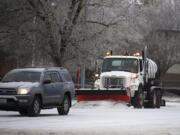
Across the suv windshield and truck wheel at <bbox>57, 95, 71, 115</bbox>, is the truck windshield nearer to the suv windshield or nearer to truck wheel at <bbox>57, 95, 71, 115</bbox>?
truck wheel at <bbox>57, 95, 71, 115</bbox>

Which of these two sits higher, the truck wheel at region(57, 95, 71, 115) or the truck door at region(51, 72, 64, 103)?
the truck door at region(51, 72, 64, 103)

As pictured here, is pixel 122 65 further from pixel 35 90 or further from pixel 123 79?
pixel 35 90

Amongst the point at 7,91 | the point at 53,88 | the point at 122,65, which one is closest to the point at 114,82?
the point at 122,65

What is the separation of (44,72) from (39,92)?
120cm

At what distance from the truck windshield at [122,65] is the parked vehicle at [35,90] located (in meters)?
7.48

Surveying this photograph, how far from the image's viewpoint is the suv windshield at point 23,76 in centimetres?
2277

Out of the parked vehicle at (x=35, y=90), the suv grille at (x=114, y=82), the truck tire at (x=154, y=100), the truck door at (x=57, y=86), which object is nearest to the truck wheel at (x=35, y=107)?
the parked vehicle at (x=35, y=90)

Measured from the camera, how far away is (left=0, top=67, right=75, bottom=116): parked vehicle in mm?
21484

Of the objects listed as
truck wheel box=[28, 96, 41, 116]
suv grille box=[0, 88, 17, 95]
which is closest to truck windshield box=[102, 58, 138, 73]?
truck wheel box=[28, 96, 41, 116]

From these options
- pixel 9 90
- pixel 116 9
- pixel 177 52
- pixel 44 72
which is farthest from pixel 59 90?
pixel 177 52

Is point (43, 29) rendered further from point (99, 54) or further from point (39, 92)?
point (39, 92)

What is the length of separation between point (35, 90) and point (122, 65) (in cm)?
1098

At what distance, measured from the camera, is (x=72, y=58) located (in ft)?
148

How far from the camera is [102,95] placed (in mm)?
30188
